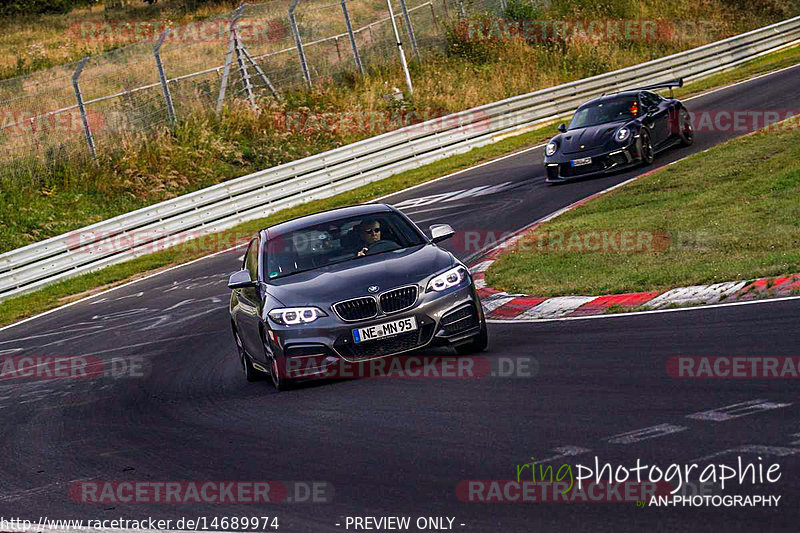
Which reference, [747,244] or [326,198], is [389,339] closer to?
[747,244]

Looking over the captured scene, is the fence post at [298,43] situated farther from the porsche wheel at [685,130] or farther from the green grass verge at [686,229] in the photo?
the green grass verge at [686,229]

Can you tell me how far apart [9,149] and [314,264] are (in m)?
20.9

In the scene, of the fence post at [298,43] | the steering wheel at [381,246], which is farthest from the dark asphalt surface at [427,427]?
the fence post at [298,43]

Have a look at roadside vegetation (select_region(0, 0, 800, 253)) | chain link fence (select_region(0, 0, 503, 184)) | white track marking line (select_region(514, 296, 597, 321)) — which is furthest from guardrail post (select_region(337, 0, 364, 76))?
white track marking line (select_region(514, 296, 597, 321))

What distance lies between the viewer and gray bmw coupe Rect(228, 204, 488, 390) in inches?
354

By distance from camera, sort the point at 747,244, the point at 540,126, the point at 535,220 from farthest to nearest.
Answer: the point at 540,126 < the point at 535,220 < the point at 747,244

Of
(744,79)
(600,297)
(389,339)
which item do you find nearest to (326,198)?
(744,79)

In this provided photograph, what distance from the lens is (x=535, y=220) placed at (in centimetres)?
1834

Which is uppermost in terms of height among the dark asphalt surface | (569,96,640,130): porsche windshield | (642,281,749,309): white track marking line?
the dark asphalt surface

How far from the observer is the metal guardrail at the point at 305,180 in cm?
2319

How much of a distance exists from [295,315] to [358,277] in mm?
638

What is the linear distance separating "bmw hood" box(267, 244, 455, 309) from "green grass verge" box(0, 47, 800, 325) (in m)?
11.6

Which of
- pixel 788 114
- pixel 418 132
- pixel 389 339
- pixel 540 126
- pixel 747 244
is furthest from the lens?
pixel 540 126

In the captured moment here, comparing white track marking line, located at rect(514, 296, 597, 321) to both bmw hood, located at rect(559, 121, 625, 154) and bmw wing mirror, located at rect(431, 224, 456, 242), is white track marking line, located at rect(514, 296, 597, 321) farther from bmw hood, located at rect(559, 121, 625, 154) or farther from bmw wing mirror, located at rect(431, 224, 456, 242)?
bmw hood, located at rect(559, 121, 625, 154)
